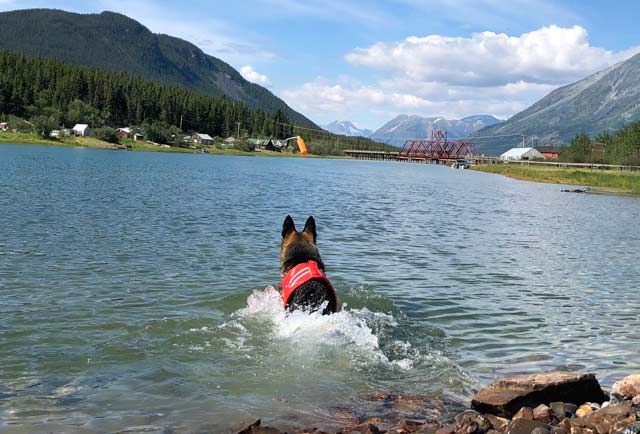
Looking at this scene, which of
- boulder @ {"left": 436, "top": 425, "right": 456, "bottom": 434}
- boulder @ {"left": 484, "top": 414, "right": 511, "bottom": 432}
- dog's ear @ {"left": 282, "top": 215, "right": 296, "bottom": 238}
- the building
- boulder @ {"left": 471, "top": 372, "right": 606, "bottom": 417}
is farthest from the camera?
the building

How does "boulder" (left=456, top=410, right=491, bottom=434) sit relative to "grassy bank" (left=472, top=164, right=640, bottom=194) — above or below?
below

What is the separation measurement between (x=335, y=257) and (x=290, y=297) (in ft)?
35.1

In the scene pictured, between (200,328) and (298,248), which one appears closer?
(200,328)

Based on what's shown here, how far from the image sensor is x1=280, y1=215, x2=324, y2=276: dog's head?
12766mm

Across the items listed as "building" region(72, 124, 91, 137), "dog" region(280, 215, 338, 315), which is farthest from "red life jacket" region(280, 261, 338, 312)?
"building" region(72, 124, 91, 137)

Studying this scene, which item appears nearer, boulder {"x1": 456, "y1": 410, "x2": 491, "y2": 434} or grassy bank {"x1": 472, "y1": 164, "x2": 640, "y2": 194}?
boulder {"x1": 456, "y1": 410, "x2": 491, "y2": 434}

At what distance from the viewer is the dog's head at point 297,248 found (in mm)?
12766

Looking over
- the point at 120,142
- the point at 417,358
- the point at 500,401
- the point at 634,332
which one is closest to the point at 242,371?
the point at 417,358

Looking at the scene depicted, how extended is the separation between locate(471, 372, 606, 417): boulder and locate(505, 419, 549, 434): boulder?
68 cm

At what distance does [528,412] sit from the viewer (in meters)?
7.44

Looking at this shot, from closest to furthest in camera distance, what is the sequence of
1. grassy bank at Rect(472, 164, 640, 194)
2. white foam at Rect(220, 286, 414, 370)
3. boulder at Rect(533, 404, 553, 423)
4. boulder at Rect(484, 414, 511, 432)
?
boulder at Rect(484, 414, 511, 432) → boulder at Rect(533, 404, 553, 423) → white foam at Rect(220, 286, 414, 370) → grassy bank at Rect(472, 164, 640, 194)

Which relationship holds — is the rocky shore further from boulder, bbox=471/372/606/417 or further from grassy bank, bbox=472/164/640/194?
grassy bank, bbox=472/164/640/194

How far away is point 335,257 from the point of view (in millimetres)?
21969

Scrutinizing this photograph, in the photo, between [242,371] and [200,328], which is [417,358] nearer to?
[242,371]
